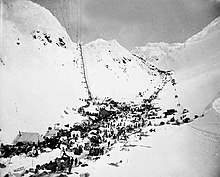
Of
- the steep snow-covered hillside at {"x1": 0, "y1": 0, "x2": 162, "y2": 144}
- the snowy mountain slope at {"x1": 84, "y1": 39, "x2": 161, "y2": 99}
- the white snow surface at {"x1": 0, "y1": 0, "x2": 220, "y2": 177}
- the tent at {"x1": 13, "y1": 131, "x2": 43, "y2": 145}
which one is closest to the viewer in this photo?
the white snow surface at {"x1": 0, "y1": 0, "x2": 220, "y2": 177}

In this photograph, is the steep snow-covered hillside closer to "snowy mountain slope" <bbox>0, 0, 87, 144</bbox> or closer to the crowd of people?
"snowy mountain slope" <bbox>0, 0, 87, 144</bbox>

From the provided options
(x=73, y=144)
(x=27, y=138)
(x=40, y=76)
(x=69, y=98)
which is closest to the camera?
(x=73, y=144)

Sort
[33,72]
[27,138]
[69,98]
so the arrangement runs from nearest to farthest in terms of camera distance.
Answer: [27,138]
[33,72]
[69,98]

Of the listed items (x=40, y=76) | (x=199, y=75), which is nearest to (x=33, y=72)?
(x=40, y=76)

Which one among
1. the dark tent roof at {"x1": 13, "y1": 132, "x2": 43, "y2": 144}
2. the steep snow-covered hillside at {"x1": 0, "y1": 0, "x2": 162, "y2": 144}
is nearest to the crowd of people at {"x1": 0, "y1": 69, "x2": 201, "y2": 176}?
the dark tent roof at {"x1": 13, "y1": 132, "x2": 43, "y2": 144}

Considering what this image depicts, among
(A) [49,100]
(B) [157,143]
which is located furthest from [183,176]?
(A) [49,100]

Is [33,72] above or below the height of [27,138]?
above

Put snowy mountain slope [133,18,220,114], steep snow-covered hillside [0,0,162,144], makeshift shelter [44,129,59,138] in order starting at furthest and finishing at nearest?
snowy mountain slope [133,18,220,114], steep snow-covered hillside [0,0,162,144], makeshift shelter [44,129,59,138]

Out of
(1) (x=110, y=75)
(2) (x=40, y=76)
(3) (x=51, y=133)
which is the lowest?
(3) (x=51, y=133)

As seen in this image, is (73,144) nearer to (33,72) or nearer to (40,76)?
(40,76)

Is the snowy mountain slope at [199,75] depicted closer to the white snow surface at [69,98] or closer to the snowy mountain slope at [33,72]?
the white snow surface at [69,98]

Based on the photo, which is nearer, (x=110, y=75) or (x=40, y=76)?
(x=40, y=76)

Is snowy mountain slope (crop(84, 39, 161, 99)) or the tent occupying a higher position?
snowy mountain slope (crop(84, 39, 161, 99))

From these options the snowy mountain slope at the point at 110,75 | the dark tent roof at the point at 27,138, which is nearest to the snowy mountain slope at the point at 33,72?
the dark tent roof at the point at 27,138
